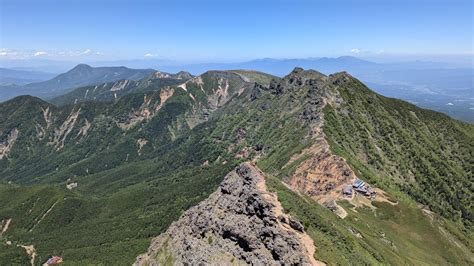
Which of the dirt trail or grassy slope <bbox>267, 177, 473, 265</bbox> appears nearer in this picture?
the dirt trail

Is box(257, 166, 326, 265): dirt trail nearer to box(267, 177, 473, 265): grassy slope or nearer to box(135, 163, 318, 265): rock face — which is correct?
box(135, 163, 318, 265): rock face

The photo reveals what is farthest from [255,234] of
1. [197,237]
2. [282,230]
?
[197,237]

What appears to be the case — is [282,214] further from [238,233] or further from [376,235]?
[376,235]

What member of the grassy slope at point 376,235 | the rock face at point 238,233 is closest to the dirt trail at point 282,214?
the rock face at point 238,233

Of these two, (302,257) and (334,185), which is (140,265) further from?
(334,185)

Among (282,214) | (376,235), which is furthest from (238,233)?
(376,235)

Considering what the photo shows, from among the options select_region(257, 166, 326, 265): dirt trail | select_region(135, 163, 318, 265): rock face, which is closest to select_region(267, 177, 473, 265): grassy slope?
select_region(257, 166, 326, 265): dirt trail

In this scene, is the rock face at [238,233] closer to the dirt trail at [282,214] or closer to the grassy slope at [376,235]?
the dirt trail at [282,214]

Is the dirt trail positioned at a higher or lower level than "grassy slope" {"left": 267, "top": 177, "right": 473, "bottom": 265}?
higher
